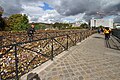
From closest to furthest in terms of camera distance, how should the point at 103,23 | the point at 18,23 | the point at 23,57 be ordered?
the point at 23,57 → the point at 18,23 → the point at 103,23

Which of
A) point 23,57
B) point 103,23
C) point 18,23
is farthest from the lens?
point 103,23

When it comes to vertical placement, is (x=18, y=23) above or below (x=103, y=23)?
below

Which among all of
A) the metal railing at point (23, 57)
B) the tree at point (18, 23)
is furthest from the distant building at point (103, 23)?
the metal railing at point (23, 57)

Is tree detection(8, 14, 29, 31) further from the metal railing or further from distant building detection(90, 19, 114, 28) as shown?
distant building detection(90, 19, 114, 28)

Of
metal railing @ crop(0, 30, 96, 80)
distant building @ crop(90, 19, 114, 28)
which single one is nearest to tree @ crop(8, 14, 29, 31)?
metal railing @ crop(0, 30, 96, 80)

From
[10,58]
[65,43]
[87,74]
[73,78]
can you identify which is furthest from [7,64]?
[65,43]

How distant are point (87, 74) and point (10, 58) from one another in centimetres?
295

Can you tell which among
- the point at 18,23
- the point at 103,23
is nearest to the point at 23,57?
the point at 18,23

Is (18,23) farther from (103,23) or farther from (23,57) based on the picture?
(103,23)

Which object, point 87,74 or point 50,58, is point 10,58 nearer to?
point 50,58

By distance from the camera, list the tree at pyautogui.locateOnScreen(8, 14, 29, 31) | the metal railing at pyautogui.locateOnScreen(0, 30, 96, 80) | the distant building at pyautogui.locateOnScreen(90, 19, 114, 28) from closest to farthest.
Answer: the metal railing at pyautogui.locateOnScreen(0, 30, 96, 80) < the tree at pyautogui.locateOnScreen(8, 14, 29, 31) < the distant building at pyautogui.locateOnScreen(90, 19, 114, 28)

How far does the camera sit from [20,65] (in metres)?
5.29

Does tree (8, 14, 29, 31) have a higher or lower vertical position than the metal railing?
higher

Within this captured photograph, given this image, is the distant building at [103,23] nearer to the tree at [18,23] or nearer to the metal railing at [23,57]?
the tree at [18,23]
